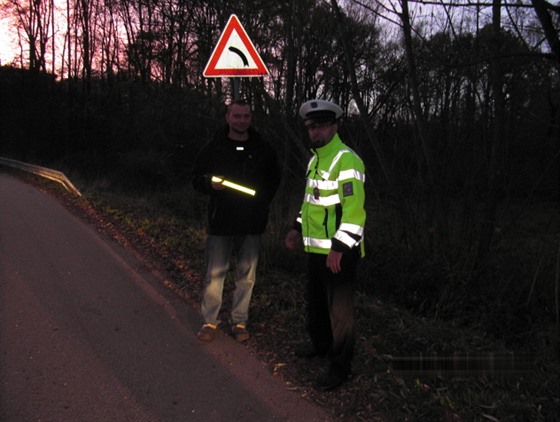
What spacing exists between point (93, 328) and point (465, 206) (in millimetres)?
4581

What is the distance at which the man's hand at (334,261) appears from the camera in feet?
9.91

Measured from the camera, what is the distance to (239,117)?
12.8ft

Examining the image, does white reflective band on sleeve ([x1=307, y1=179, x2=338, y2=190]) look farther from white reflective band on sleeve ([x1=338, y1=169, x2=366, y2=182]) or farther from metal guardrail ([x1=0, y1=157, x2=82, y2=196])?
metal guardrail ([x1=0, y1=157, x2=82, y2=196])

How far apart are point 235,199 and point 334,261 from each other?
1.30m

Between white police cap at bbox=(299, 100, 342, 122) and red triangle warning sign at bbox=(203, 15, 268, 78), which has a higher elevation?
red triangle warning sign at bbox=(203, 15, 268, 78)

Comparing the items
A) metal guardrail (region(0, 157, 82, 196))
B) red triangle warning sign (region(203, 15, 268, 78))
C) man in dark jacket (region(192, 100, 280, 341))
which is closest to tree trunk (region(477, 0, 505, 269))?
red triangle warning sign (region(203, 15, 268, 78))

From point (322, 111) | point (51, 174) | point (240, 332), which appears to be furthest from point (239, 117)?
point (51, 174)

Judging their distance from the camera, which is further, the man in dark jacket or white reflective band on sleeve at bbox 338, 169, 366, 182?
the man in dark jacket

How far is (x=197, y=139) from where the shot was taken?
17219mm

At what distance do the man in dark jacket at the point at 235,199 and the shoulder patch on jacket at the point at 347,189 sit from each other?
1.18m

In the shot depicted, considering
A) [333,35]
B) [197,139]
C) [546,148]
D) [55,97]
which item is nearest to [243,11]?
[333,35]

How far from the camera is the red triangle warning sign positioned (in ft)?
16.4

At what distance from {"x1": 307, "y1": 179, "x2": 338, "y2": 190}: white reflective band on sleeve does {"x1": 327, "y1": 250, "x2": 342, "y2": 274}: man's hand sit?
43 cm

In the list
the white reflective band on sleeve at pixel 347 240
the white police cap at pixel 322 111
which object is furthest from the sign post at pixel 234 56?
the white reflective band on sleeve at pixel 347 240
